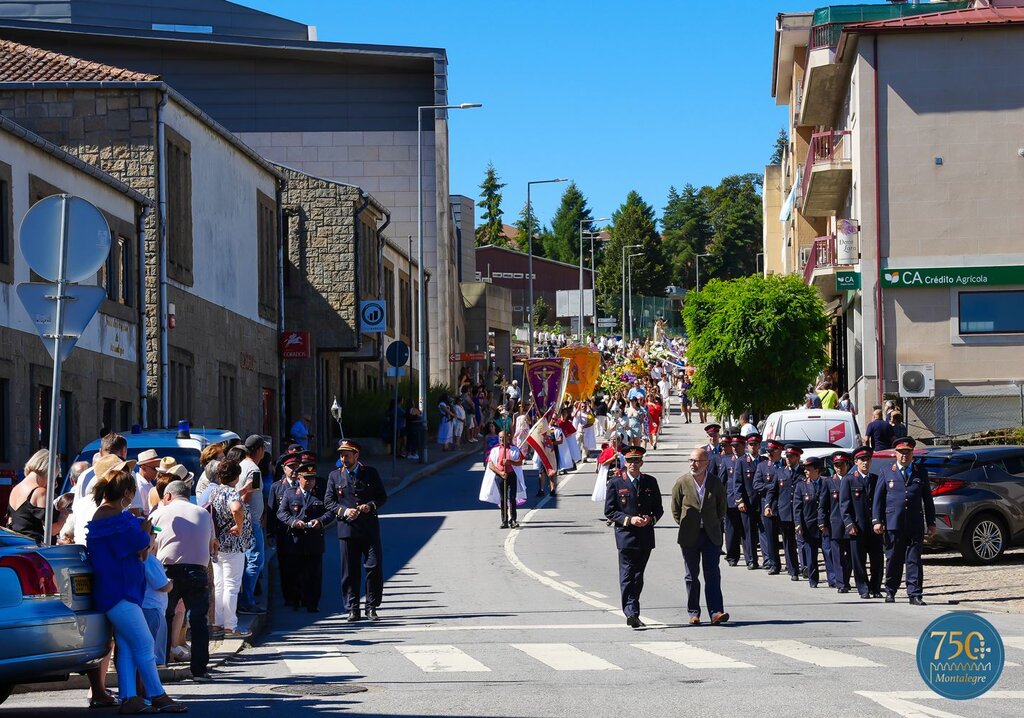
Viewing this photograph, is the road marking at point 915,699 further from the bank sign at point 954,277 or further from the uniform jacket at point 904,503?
the bank sign at point 954,277

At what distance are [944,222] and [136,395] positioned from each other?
19721 mm

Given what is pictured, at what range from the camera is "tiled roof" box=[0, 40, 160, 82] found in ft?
105

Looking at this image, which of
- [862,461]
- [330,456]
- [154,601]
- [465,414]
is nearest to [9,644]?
[154,601]

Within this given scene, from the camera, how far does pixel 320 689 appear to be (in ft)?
38.2

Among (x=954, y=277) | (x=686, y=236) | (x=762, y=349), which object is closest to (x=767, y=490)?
(x=954, y=277)

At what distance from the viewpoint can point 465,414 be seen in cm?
5144

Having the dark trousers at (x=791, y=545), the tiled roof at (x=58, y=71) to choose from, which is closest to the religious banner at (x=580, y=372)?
the tiled roof at (x=58, y=71)

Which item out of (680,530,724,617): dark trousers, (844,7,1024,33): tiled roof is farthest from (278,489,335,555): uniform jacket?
→ (844,7,1024,33): tiled roof

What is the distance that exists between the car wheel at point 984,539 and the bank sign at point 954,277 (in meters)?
17.5

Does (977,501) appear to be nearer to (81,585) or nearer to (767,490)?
(767,490)

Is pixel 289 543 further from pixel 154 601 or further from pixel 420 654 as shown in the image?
pixel 154 601

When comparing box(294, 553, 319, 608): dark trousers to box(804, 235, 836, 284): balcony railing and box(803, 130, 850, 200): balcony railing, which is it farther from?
box(803, 130, 850, 200): balcony railing

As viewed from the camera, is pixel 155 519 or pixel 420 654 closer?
pixel 155 519

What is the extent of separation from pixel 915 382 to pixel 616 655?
2690 cm
